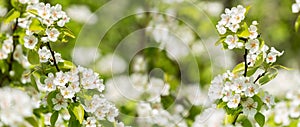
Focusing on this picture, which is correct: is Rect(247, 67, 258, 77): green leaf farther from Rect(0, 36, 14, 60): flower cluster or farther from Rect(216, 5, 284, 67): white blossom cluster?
Rect(0, 36, 14, 60): flower cluster

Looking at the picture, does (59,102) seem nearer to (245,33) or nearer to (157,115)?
(245,33)

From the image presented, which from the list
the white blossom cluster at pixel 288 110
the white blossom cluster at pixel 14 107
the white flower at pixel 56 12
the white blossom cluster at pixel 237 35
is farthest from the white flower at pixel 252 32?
the white blossom cluster at pixel 14 107

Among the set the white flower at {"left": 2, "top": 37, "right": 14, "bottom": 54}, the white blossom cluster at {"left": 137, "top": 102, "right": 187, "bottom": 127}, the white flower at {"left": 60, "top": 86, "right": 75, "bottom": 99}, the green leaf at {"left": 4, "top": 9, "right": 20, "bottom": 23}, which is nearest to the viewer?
the white flower at {"left": 60, "top": 86, "right": 75, "bottom": 99}

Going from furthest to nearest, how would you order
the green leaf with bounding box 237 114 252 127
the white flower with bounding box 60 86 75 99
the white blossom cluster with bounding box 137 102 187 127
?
1. the white blossom cluster with bounding box 137 102 187 127
2. the green leaf with bounding box 237 114 252 127
3. the white flower with bounding box 60 86 75 99

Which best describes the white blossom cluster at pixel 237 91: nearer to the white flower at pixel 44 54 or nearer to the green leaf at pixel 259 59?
the green leaf at pixel 259 59

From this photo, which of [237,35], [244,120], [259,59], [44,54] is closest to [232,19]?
[237,35]

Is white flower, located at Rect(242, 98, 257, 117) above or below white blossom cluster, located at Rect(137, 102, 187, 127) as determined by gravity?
below

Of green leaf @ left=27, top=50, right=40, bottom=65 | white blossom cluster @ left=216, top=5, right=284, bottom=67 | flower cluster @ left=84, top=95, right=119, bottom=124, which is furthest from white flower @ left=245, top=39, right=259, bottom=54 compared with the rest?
green leaf @ left=27, top=50, right=40, bottom=65

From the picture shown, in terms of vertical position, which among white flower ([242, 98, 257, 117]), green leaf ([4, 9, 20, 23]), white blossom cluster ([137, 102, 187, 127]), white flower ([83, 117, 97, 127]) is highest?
green leaf ([4, 9, 20, 23])
